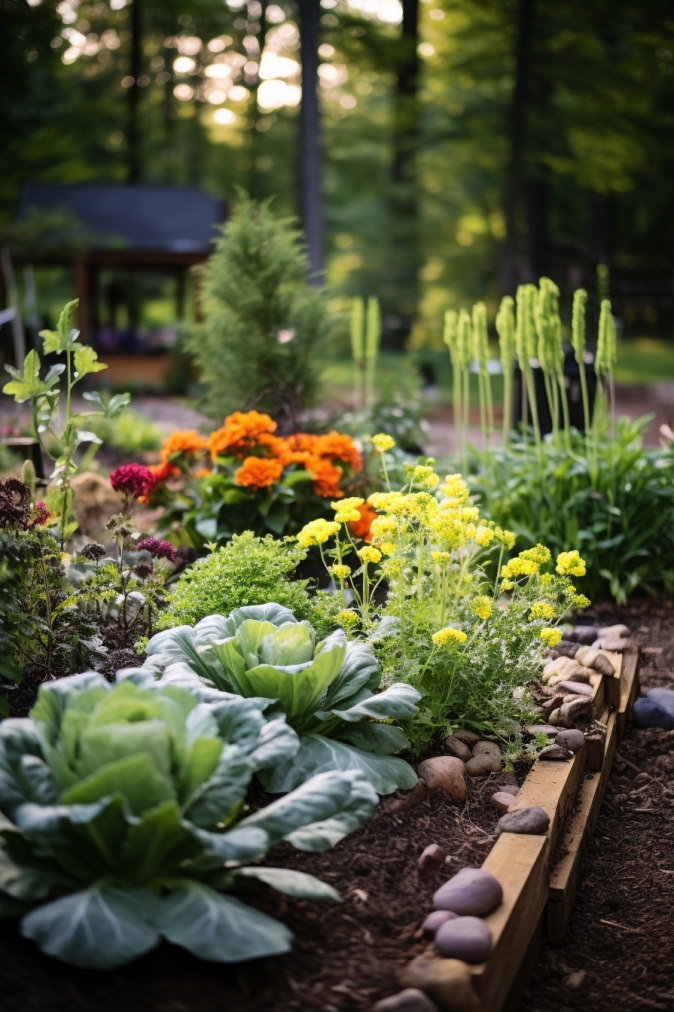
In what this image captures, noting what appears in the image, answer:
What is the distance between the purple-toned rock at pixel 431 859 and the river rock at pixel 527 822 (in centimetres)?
22

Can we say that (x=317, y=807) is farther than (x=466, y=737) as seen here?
No

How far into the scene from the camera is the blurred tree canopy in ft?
50.8

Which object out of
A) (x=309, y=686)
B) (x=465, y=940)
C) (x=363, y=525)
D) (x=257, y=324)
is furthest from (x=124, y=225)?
(x=465, y=940)

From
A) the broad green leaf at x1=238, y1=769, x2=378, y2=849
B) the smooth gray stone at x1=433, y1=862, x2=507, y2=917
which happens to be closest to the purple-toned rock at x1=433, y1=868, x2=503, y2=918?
the smooth gray stone at x1=433, y1=862, x2=507, y2=917

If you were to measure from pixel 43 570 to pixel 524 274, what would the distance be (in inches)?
505

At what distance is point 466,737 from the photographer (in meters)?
2.68

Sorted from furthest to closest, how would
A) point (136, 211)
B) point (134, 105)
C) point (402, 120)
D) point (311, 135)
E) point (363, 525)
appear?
point (134, 105)
point (402, 120)
point (136, 211)
point (311, 135)
point (363, 525)

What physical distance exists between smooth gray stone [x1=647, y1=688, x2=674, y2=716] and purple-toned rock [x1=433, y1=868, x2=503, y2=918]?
1.80 metres

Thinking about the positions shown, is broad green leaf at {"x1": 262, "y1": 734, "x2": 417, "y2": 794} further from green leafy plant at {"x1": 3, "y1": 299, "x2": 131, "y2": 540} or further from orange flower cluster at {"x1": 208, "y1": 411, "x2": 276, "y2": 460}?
orange flower cluster at {"x1": 208, "y1": 411, "x2": 276, "y2": 460}

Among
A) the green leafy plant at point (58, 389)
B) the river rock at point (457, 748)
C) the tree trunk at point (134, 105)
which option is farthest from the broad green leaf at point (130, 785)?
the tree trunk at point (134, 105)

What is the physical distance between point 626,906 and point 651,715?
108 cm

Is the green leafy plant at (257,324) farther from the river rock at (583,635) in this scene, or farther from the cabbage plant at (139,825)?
the cabbage plant at (139,825)

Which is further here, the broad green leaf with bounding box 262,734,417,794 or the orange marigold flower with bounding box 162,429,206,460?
the orange marigold flower with bounding box 162,429,206,460

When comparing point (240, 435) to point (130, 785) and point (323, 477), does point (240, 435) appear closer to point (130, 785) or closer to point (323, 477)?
point (323, 477)
